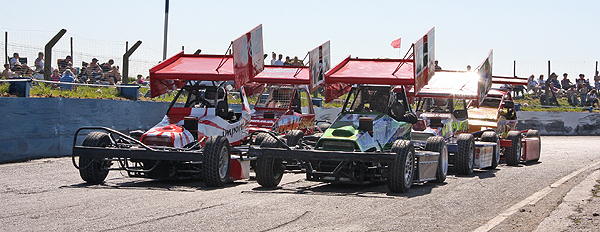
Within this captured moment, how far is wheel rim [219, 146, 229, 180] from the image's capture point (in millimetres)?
10227

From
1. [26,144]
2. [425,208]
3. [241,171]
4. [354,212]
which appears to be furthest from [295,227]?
[26,144]

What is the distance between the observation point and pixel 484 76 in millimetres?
15477

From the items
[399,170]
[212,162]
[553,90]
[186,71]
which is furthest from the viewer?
[553,90]

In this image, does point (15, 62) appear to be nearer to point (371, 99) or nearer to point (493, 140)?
point (371, 99)

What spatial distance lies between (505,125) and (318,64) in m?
6.38

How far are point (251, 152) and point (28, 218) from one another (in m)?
3.82

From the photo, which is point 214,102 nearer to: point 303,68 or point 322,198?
point 322,198

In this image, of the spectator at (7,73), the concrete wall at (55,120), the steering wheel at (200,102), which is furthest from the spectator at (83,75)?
the steering wheel at (200,102)

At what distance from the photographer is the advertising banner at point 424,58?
A: 1134 centimetres

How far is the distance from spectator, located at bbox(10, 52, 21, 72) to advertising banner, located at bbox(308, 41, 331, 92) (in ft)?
28.7

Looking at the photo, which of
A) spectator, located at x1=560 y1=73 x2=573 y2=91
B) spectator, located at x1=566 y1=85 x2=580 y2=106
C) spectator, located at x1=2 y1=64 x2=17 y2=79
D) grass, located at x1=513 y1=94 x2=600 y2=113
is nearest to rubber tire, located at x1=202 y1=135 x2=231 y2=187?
spectator, located at x1=2 y1=64 x2=17 y2=79

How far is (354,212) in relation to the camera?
765 cm

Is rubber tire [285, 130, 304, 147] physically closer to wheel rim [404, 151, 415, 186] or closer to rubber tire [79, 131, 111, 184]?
wheel rim [404, 151, 415, 186]

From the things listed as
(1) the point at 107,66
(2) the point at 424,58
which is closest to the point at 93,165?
(2) the point at 424,58
